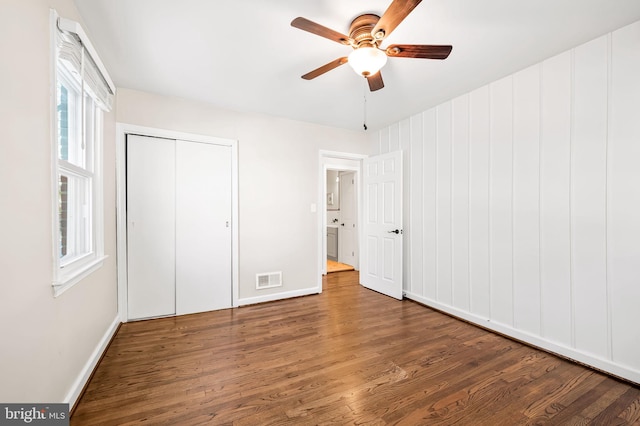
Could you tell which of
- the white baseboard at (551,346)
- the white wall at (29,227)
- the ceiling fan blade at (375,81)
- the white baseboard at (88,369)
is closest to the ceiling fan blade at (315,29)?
the ceiling fan blade at (375,81)

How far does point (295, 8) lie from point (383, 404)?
2616 millimetres

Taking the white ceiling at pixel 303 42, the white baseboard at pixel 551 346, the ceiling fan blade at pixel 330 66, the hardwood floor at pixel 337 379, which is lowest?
the hardwood floor at pixel 337 379

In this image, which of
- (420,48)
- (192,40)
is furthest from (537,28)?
(192,40)

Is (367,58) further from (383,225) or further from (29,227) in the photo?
(383,225)

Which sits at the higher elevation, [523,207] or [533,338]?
[523,207]

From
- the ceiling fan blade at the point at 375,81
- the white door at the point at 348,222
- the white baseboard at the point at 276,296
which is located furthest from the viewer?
the white door at the point at 348,222

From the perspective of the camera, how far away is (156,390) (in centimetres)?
179

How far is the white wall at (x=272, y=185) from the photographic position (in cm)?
321

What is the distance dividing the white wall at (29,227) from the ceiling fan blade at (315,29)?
48.7 inches

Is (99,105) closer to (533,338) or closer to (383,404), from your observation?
(383,404)

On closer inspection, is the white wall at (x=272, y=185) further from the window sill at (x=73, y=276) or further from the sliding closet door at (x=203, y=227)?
the window sill at (x=73, y=276)

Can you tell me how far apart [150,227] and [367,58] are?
2.80 meters

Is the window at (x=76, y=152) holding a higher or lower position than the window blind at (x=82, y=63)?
lower

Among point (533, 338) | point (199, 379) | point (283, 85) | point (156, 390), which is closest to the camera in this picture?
point (156, 390)
